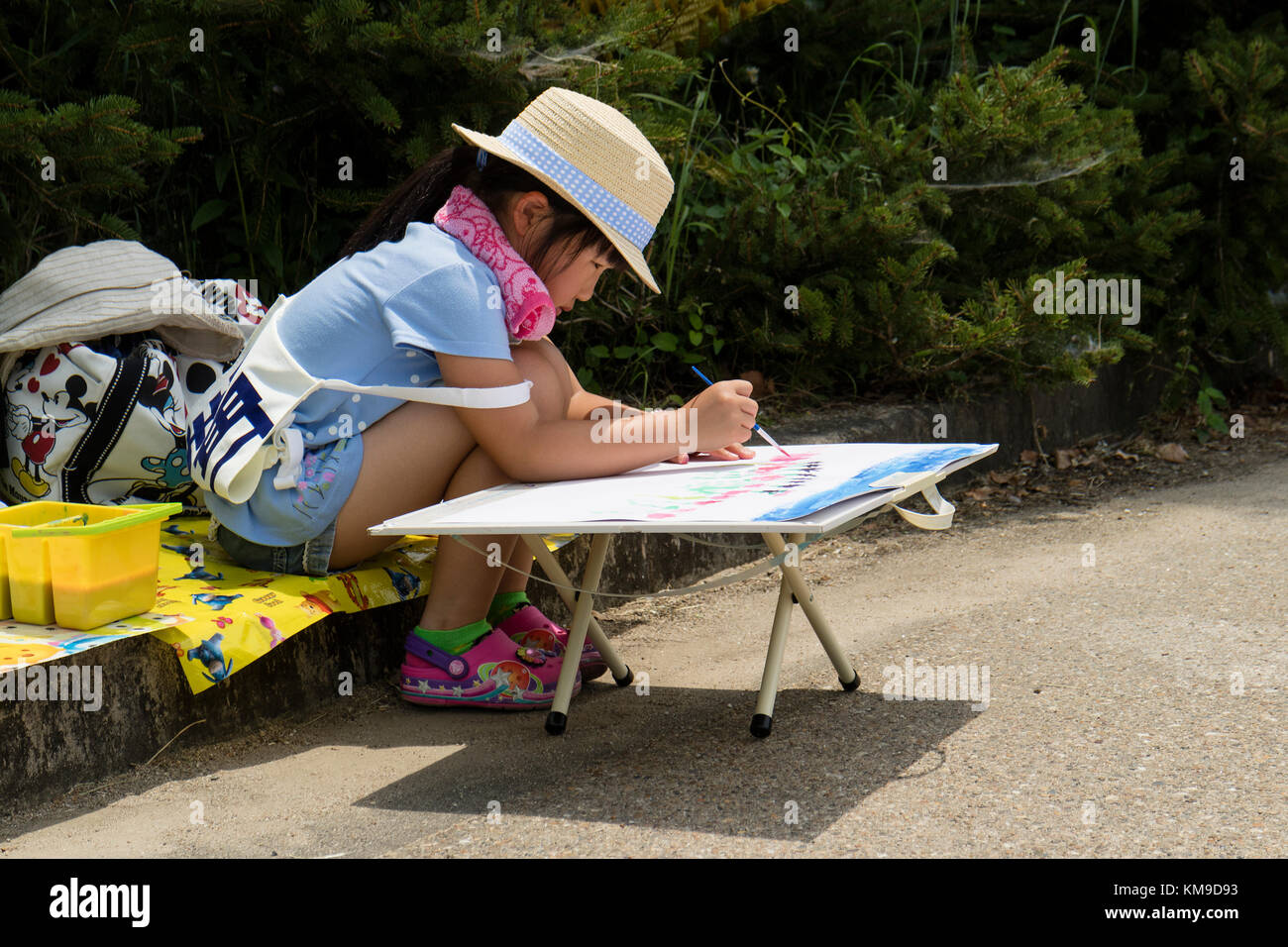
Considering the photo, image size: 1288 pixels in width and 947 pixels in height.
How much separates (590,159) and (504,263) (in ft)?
0.81

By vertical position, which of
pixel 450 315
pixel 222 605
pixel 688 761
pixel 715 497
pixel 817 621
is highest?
pixel 450 315

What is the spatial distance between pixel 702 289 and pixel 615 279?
357 mm

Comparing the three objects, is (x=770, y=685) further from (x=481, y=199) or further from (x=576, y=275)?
(x=481, y=199)

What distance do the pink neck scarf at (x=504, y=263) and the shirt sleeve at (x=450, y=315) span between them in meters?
0.05

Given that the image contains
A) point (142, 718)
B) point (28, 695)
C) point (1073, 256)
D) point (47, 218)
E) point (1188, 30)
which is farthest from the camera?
point (1188, 30)

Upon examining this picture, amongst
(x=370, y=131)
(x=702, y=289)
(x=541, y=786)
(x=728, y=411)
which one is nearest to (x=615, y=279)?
(x=702, y=289)

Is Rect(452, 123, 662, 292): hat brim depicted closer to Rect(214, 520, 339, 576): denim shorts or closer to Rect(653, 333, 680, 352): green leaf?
Rect(214, 520, 339, 576): denim shorts

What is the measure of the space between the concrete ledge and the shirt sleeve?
58 cm

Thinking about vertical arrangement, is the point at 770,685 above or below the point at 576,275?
below

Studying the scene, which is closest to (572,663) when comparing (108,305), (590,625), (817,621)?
(590,625)

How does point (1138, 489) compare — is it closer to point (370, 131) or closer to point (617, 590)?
point (617, 590)

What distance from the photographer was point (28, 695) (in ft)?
6.35

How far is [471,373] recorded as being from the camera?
2.21 m

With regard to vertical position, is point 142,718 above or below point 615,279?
below
